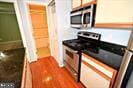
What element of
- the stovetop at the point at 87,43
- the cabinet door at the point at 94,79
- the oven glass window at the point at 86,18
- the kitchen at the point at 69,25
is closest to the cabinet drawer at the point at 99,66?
the cabinet door at the point at 94,79

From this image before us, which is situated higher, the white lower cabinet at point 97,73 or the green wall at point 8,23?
the green wall at point 8,23

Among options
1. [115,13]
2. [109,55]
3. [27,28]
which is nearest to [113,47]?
[109,55]

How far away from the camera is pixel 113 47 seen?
1.53 m

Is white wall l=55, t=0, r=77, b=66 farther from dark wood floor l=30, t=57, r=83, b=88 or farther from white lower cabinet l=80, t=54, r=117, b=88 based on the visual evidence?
white lower cabinet l=80, t=54, r=117, b=88

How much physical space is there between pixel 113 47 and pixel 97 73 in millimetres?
643

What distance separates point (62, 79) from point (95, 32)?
1478mm

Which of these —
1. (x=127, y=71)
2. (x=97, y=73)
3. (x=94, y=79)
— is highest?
(x=127, y=71)

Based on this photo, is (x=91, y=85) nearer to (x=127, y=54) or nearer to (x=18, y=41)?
(x=127, y=54)

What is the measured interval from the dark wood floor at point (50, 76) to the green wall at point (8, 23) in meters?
1.18

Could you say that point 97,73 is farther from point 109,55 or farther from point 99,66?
point 109,55

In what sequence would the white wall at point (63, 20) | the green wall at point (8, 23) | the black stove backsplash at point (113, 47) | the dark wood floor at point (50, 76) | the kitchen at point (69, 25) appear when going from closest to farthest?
1. the kitchen at point (69, 25)
2. the black stove backsplash at point (113, 47)
3. the dark wood floor at point (50, 76)
4. the white wall at point (63, 20)
5. the green wall at point (8, 23)

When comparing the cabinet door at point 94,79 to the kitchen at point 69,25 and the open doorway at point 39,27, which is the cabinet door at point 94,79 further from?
the open doorway at point 39,27

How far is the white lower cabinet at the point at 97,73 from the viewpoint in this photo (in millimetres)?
1065

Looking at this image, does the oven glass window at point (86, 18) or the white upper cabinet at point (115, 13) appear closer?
the white upper cabinet at point (115, 13)
